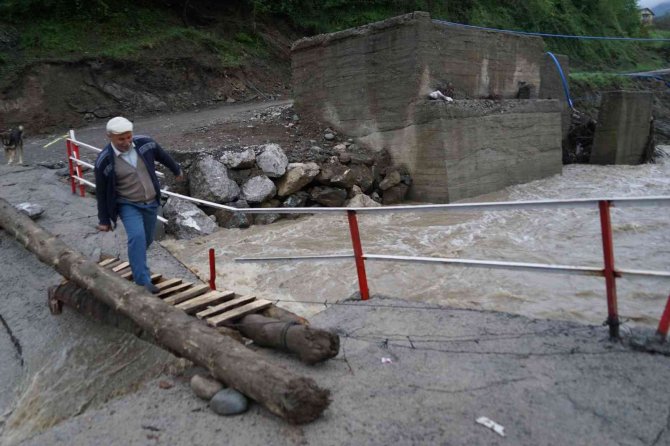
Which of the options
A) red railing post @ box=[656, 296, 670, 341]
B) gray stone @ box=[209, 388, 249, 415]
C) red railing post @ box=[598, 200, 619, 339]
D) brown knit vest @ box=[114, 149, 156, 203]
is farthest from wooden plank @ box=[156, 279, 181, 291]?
red railing post @ box=[656, 296, 670, 341]

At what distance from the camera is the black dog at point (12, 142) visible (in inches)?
352

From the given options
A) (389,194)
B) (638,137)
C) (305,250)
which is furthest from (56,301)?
(638,137)

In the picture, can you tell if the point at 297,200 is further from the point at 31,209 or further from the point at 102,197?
the point at 102,197

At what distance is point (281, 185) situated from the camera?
900 centimetres

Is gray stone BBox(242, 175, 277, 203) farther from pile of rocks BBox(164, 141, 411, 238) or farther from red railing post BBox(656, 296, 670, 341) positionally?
red railing post BBox(656, 296, 670, 341)

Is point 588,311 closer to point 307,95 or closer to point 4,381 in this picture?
point 4,381

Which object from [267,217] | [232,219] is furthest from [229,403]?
[267,217]

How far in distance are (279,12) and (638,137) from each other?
48.0 feet

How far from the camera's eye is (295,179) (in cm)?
895

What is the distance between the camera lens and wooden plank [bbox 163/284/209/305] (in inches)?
151

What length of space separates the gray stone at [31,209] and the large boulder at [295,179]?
3675mm

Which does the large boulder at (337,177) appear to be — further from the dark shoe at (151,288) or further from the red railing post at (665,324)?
the red railing post at (665,324)

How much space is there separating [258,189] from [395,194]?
2.72 m

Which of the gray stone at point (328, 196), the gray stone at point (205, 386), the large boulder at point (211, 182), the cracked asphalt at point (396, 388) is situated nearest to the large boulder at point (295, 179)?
the gray stone at point (328, 196)
